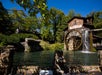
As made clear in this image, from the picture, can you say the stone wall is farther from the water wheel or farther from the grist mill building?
the water wheel

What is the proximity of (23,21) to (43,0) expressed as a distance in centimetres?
6822

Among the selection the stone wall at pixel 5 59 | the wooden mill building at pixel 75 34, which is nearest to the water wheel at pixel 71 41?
the wooden mill building at pixel 75 34

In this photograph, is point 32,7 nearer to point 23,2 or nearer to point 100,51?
point 23,2

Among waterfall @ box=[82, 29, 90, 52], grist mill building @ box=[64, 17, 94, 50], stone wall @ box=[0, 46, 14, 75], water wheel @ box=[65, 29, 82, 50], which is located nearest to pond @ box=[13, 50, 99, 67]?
stone wall @ box=[0, 46, 14, 75]

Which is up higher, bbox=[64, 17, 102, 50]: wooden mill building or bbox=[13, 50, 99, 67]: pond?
bbox=[64, 17, 102, 50]: wooden mill building

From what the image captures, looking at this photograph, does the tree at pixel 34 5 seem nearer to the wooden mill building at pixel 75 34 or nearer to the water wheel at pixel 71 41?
the wooden mill building at pixel 75 34

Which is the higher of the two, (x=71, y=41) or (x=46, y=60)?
(x=71, y=41)

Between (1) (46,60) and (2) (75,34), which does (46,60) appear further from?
(2) (75,34)

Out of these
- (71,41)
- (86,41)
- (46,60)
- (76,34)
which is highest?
(76,34)

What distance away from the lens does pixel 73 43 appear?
58.5m

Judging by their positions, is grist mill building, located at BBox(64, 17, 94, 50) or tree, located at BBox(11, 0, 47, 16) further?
grist mill building, located at BBox(64, 17, 94, 50)

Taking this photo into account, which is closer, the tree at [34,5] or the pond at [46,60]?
the tree at [34,5]

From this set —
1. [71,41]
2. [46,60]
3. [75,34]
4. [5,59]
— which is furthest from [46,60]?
[71,41]

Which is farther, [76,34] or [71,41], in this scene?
[71,41]
